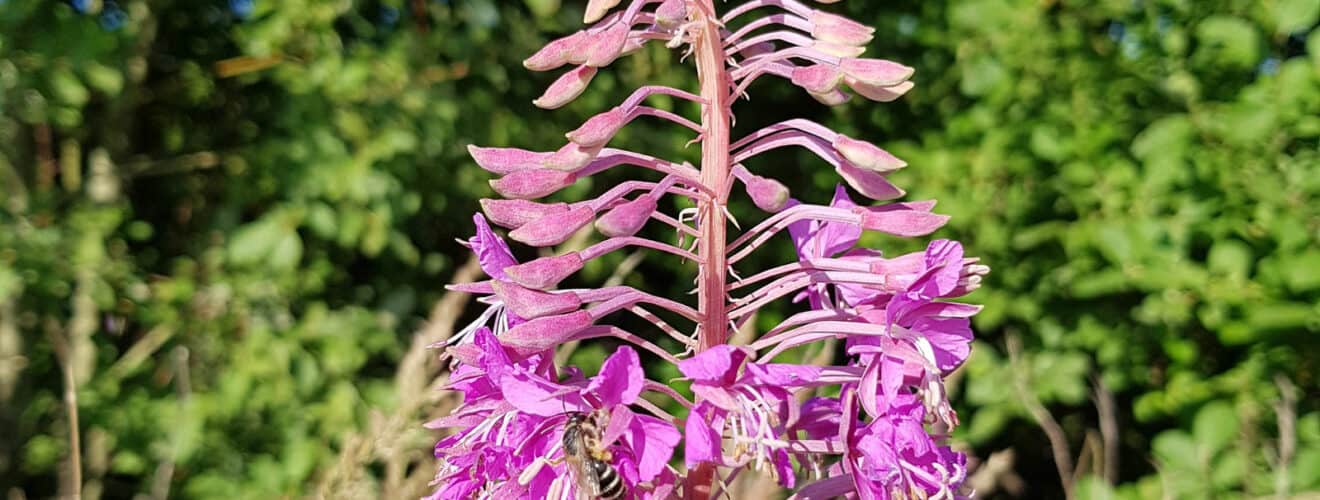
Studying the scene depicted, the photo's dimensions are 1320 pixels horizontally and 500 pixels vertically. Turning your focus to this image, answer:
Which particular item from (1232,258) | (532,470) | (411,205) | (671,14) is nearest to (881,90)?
(671,14)

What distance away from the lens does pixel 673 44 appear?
1.31 metres

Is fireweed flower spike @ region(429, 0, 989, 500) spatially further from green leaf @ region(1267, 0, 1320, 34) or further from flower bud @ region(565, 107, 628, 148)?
green leaf @ region(1267, 0, 1320, 34)

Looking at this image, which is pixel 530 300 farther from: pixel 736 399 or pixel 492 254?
pixel 736 399

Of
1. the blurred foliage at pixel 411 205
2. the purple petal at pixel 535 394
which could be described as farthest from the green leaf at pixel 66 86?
the purple petal at pixel 535 394

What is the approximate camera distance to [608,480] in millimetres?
1223

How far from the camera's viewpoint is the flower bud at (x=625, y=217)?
1.22 metres

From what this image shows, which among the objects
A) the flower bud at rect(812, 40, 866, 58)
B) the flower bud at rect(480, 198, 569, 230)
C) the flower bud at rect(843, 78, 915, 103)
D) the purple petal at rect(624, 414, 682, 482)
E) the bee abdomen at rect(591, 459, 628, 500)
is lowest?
the bee abdomen at rect(591, 459, 628, 500)

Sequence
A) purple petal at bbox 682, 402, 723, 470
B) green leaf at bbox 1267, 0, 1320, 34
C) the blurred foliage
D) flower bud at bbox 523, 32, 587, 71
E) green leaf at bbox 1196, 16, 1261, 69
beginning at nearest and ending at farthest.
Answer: purple petal at bbox 682, 402, 723, 470 → flower bud at bbox 523, 32, 587, 71 → green leaf at bbox 1267, 0, 1320, 34 → green leaf at bbox 1196, 16, 1261, 69 → the blurred foliage

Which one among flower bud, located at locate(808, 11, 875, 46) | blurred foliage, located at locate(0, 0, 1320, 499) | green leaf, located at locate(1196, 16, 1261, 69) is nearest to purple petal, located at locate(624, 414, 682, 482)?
flower bud, located at locate(808, 11, 875, 46)

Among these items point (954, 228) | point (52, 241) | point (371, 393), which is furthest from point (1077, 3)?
point (52, 241)

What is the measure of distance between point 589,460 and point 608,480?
3 cm

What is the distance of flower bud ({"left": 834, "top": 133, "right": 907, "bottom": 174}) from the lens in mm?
1274

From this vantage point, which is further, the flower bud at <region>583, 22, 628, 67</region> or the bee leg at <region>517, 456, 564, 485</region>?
the flower bud at <region>583, 22, 628, 67</region>

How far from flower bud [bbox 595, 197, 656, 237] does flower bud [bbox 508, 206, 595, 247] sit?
0.19 feet
